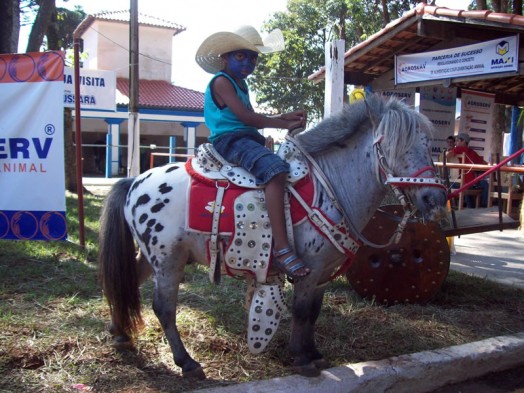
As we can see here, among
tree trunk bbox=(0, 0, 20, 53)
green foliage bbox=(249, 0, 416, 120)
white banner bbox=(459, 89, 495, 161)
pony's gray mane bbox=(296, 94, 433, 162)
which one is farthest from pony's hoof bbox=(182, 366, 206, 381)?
green foliage bbox=(249, 0, 416, 120)

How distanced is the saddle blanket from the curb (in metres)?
0.93

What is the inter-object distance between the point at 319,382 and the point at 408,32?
6.63 meters

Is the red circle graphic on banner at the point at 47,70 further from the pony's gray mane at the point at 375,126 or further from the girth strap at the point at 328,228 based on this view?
the girth strap at the point at 328,228

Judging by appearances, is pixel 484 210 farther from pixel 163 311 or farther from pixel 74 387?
pixel 74 387

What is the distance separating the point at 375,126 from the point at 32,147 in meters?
3.89

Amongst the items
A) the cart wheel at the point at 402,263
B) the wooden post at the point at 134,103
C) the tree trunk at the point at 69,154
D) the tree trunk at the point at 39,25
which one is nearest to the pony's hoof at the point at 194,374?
the cart wheel at the point at 402,263

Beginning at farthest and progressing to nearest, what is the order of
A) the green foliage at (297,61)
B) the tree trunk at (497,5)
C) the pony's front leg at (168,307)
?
the green foliage at (297,61) → the tree trunk at (497,5) → the pony's front leg at (168,307)

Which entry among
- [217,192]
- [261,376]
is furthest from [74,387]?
[217,192]

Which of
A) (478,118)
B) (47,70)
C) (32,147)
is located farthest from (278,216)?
(478,118)

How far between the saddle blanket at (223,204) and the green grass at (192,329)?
957mm

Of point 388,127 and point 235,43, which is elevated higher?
point 235,43

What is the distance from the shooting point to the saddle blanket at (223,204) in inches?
113

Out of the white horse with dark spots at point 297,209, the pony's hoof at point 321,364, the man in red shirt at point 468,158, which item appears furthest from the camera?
the man in red shirt at point 468,158

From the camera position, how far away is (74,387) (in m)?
2.77
